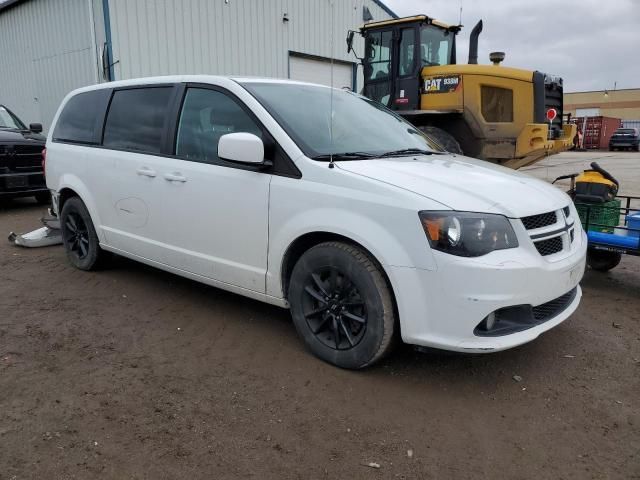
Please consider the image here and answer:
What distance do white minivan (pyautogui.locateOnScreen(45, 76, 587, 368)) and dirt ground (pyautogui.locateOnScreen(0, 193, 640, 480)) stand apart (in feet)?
1.14

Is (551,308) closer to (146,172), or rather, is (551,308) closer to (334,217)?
(334,217)

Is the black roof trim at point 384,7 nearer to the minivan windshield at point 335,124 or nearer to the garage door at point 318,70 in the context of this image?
the garage door at point 318,70

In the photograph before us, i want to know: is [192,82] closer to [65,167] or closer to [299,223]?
[299,223]

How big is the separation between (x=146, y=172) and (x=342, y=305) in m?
2.01

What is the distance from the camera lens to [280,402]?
288 centimetres

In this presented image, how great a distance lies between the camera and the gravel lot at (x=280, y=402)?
2.39 m

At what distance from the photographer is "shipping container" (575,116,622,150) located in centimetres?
3501

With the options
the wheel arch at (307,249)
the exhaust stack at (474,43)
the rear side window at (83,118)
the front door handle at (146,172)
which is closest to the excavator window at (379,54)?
the exhaust stack at (474,43)

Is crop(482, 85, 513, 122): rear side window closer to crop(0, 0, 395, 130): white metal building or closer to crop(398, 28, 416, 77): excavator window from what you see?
crop(398, 28, 416, 77): excavator window

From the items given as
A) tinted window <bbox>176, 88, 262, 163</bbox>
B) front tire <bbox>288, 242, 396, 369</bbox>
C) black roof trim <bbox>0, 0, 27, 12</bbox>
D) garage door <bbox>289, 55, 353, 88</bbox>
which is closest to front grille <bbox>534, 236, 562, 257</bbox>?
front tire <bbox>288, 242, 396, 369</bbox>

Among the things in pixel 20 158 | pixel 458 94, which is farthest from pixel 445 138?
pixel 20 158

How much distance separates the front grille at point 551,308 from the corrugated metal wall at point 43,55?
10.9 meters

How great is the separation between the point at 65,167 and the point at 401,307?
3789 mm

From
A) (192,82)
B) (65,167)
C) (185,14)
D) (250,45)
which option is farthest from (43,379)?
(250,45)
